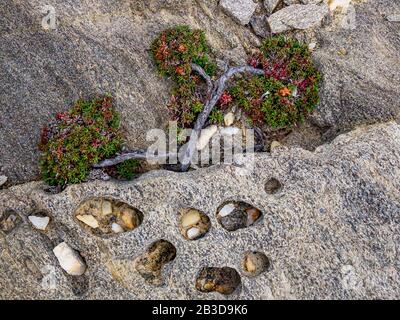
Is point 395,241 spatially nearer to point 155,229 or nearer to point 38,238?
point 155,229

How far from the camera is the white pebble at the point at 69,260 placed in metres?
8.42

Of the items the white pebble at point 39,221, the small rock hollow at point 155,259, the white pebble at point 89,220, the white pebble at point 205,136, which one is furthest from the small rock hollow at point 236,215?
the white pebble at point 39,221

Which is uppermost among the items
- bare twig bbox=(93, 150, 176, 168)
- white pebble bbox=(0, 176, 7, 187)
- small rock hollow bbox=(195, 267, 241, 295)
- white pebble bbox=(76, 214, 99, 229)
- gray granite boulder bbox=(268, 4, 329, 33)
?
gray granite boulder bbox=(268, 4, 329, 33)

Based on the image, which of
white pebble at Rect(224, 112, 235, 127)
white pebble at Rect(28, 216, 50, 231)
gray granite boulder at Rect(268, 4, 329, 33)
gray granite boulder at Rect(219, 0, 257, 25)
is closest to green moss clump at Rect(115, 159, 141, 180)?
white pebble at Rect(28, 216, 50, 231)

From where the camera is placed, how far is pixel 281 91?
9.53 metres

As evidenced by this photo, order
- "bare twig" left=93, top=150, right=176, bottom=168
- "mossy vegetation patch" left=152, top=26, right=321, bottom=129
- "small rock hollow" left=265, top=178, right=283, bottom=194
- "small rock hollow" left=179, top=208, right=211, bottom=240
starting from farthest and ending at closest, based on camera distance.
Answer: "mossy vegetation patch" left=152, top=26, right=321, bottom=129
"bare twig" left=93, top=150, right=176, bottom=168
"small rock hollow" left=265, top=178, right=283, bottom=194
"small rock hollow" left=179, top=208, right=211, bottom=240

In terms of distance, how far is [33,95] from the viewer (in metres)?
9.22

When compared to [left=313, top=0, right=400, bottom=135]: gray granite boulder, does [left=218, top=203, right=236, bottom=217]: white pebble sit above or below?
below

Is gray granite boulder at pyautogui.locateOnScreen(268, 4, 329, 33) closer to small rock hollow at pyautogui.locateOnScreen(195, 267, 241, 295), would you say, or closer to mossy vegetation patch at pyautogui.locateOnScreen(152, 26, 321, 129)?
mossy vegetation patch at pyautogui.locateOnScreen(152, 26, 321, 129)

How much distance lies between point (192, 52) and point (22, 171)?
3.85m

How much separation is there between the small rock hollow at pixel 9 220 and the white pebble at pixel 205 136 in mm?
3461

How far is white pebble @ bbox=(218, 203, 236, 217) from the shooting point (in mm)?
8680

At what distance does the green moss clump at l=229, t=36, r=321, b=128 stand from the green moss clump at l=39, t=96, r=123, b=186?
8.01 ft

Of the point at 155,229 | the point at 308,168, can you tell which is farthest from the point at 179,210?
the point at 308,168
